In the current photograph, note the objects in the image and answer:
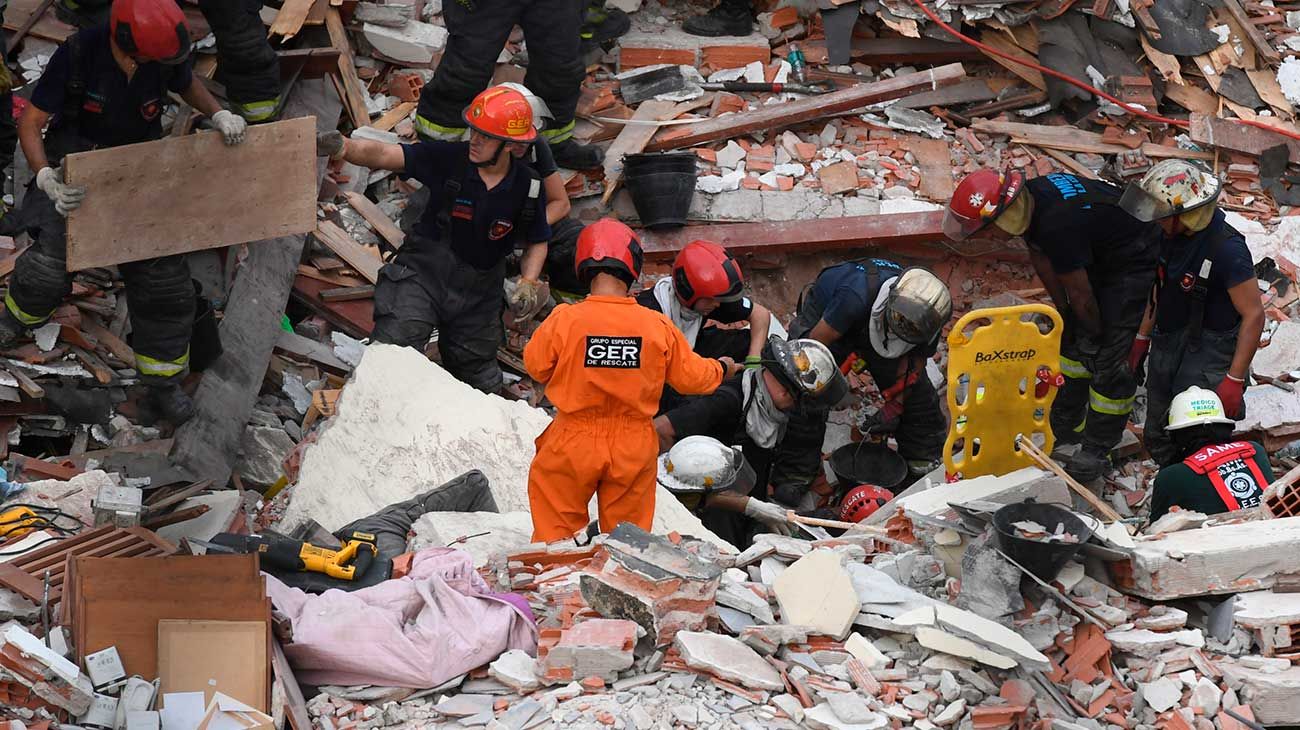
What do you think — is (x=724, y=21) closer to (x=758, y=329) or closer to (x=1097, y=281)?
(x=758, y=329)

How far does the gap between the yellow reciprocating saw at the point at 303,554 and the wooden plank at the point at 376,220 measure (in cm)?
376

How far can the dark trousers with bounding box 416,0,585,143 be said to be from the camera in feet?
27.4

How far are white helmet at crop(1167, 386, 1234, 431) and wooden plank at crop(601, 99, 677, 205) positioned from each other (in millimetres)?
4164

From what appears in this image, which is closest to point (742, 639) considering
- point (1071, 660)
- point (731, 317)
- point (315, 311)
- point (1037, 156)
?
point (1071, 660)

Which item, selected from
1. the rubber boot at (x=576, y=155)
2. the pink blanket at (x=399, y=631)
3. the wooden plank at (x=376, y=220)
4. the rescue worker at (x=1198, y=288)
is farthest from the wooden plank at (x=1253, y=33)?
the pink blanket at (x=399, y=631)

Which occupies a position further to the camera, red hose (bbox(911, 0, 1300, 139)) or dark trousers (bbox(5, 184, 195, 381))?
red hose (bbox(911, 0, 1300, 139))

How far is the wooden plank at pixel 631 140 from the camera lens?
31.4 feet

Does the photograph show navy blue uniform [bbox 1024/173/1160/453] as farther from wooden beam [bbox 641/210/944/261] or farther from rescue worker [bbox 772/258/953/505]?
wooden beam [bbox 641/210/944/261]

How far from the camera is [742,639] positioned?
510 centimetres

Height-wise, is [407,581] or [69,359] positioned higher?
[407,581]

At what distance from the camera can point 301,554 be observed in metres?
5.49

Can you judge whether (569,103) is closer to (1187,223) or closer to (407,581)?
(1187,223)

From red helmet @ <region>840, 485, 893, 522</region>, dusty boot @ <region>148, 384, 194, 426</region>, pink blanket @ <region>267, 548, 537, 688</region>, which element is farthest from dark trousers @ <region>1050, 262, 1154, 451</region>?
dusty boot @ <region>148, 384, 194, 426</region>

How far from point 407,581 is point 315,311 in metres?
3.91
